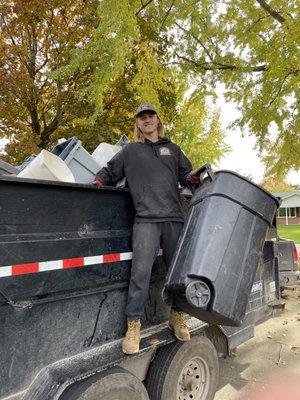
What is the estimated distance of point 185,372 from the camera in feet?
10.9

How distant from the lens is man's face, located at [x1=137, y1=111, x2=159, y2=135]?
3.42 meters

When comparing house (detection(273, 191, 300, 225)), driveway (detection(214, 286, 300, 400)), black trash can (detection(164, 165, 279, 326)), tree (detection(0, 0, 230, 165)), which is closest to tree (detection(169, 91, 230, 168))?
tree (detection(0, 0, 230, 165))

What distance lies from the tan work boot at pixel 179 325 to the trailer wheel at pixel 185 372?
11cm

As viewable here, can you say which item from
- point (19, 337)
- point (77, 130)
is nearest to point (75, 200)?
point (19, 337)

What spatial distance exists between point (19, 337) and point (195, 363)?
1.71 meters

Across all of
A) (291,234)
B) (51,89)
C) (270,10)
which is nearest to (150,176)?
(270,10)

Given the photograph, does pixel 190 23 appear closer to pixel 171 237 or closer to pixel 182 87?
pixel 182 87

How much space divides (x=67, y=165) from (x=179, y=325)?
4.87ft

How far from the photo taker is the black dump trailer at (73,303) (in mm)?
2225

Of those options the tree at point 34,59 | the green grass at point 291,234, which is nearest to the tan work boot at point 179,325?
the tree at point 34,59

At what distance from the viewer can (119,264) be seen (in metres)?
2.87

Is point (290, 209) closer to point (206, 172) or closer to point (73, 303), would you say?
point (206, 172)

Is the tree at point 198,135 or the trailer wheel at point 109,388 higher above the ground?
the tree at point 198,135

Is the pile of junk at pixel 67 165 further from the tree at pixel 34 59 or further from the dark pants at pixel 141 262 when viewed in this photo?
the tree at pixel 34 59
